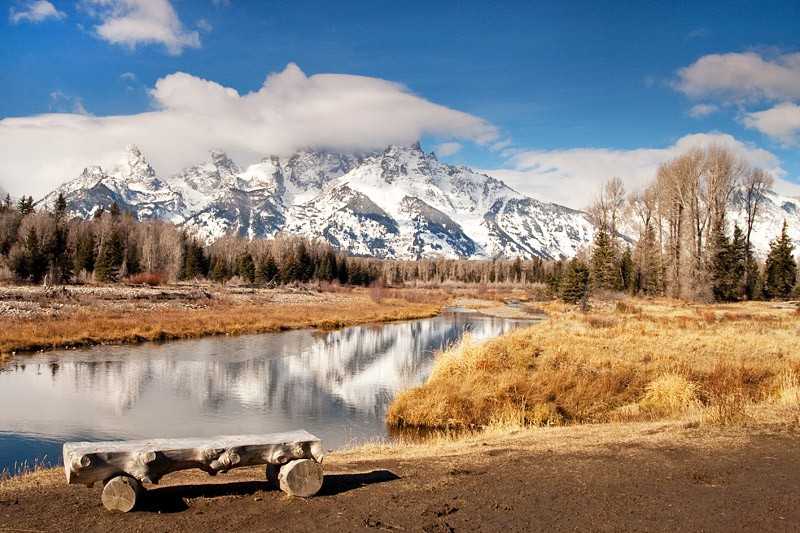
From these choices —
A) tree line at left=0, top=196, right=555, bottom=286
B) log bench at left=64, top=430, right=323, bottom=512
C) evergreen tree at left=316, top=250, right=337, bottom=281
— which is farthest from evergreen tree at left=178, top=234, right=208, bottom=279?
log bench at left=64, top=430, right=323, bottom=512

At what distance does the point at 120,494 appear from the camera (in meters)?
7.39

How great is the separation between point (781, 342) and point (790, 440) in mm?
16951

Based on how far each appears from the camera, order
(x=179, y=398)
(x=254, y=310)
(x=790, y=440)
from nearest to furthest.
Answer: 1. (x=790, y=440)
2. (x=179, y=398)
3. (x=254, y=310)

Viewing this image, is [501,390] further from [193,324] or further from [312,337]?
[193,324]

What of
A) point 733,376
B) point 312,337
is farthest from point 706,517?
point 312,337

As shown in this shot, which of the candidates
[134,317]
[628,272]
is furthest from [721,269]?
[134,317]

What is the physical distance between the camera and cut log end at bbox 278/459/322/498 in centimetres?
809

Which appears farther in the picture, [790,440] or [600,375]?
[600,375]

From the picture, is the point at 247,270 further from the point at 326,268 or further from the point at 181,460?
the point at 181,460

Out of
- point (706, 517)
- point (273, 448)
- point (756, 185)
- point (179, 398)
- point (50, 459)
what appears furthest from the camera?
point (756, 185)

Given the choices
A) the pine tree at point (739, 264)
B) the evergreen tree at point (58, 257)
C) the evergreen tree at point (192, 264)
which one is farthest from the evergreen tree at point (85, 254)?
the pine tree at point (739, 264)

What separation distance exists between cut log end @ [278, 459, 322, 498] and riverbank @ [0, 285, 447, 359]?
2931 cm

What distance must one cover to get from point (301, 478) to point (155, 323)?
128ft

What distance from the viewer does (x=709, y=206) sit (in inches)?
2454
